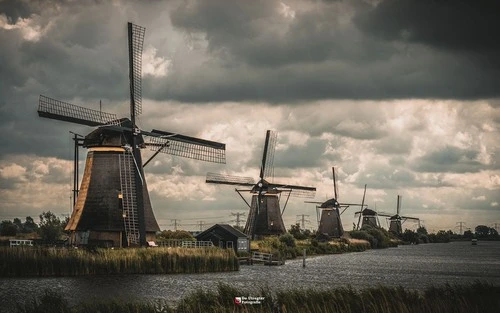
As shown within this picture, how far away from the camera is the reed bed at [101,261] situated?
1645 inches

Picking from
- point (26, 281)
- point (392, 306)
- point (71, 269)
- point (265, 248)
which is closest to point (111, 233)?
point (71, 269)

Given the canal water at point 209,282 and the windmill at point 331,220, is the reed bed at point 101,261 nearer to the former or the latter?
the canal water at point 209,282

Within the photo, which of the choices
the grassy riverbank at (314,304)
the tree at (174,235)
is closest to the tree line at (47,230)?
the tree at (174,235)

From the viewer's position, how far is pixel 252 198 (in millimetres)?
84312

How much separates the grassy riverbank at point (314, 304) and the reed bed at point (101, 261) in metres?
18.3

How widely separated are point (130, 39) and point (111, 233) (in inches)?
612

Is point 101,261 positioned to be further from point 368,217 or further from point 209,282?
point 368,217

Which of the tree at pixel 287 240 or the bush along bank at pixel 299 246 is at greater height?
the tree at pixel 287 240

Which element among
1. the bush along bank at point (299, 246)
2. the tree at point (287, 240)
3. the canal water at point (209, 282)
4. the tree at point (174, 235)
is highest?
the tree at point (174, 235)

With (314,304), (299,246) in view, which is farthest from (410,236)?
(314,304)

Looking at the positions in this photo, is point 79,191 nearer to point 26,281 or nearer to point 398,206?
point 26,281

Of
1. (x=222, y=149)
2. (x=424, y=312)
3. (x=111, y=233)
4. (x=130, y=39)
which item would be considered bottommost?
(x=424, y=312)

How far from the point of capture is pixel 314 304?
78.4ft

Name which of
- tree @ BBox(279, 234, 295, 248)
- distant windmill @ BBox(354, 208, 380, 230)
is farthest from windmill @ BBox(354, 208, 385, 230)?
tree @ BBox(279, 234, 295, 248)
